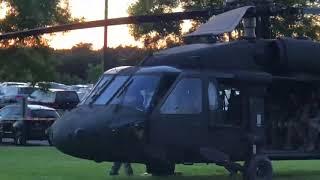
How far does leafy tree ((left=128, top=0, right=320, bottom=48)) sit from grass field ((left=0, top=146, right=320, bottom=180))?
8.49 meters

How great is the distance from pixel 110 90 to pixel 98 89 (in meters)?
0.37

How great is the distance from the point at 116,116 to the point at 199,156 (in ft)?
5.79

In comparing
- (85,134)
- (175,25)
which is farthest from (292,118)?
(175,25)

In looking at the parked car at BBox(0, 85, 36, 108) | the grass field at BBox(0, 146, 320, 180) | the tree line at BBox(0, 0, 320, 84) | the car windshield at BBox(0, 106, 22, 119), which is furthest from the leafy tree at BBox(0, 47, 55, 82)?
the parked car at BBox(0, 85, 36, 108)

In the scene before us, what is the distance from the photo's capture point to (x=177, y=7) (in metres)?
33.1

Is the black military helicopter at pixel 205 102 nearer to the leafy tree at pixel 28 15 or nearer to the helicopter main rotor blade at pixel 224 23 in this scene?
the helicopter main rotor blade at pixel 224 23

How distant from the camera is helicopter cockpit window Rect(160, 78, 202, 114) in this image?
1405 cm

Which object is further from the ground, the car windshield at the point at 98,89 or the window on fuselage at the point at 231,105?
the car windshield at the point at 98,89

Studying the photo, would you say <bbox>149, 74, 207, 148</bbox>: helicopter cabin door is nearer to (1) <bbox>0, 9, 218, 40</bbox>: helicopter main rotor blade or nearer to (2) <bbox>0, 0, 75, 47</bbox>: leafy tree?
(1) <bbox>0, 9, 218, 40</bbox>: helicopter main rotor blade

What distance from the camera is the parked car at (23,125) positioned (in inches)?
1211

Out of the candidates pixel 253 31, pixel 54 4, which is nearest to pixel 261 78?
pixel 253 31

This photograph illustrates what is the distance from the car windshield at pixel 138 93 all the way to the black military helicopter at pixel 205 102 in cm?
2

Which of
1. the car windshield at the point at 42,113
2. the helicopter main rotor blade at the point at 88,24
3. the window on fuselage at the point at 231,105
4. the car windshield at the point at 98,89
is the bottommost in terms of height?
the car windshield at the point at 42,113

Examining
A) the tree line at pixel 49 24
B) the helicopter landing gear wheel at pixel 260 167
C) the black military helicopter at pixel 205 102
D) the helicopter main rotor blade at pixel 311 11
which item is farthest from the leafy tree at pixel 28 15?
the helicopter main rotor blade at pixel 311 11
